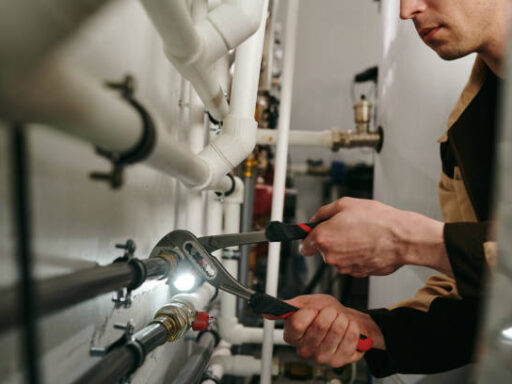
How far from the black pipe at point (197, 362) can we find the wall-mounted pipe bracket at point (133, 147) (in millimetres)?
483

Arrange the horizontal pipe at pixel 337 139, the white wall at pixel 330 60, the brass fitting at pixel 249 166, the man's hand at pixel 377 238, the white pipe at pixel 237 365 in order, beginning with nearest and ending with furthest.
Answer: the man's hand at pixel 377 238 < the white pipe at pixel 237 365 < the brass fitting at pixel 249 166 < the horizontal pipe at pixel 337 139 < the white wall at pixel 330 60

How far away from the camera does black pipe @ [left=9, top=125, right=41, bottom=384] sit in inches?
5.8

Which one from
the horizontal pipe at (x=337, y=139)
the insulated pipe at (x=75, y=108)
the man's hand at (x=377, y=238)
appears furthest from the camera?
the horizontal pipe at (x=337, y=139)

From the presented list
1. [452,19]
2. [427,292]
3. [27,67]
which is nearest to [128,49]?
[27,67]

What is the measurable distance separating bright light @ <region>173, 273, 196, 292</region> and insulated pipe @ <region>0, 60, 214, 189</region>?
0.33 m

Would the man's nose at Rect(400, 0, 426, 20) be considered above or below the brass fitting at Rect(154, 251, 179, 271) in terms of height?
above

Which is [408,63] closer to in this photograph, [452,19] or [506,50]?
[452,19]

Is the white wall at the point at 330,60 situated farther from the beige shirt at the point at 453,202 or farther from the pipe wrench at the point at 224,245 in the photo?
the pipe wrench at the point at 224,245

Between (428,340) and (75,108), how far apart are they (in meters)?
0.68

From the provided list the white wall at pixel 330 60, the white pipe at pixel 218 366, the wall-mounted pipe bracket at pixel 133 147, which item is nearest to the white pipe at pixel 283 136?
the white pipe at pixel 218 366

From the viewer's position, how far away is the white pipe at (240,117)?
0.52 m

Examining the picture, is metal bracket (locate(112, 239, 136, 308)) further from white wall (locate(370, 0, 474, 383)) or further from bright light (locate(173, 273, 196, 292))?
white wall (locate(370, 0, 474, 383))

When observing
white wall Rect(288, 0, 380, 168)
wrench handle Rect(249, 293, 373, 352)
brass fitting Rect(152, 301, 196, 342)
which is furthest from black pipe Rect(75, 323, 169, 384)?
white wall Rect(288, 0, 380, 168)

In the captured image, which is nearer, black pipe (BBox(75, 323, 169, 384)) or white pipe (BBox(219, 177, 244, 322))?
black pipe (BBox(75, 323, 169, 384))
